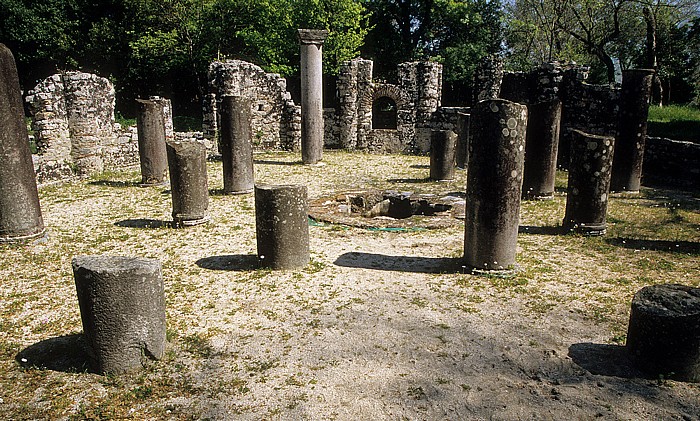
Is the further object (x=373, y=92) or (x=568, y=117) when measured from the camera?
(x=373, y=92)

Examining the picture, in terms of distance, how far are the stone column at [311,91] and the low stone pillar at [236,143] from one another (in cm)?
491

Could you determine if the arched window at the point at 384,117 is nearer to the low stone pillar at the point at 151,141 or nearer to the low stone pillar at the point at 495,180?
the low stone pillar at the point at 151,141

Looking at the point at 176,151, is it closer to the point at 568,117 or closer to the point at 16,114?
the point at 16,114

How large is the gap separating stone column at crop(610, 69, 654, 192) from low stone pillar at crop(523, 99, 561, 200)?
194 centimetres

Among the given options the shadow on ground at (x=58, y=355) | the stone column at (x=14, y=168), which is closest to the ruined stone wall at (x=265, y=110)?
the stone column at (x=14, y=168)

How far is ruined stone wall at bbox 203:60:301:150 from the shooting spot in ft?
64.1

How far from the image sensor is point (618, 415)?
4.36 m

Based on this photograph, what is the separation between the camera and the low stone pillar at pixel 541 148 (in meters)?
12.0

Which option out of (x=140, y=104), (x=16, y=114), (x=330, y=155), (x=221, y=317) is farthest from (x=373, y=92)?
(x=221, y=317)

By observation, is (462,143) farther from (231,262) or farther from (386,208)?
(231,262)

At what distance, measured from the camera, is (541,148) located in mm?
12055

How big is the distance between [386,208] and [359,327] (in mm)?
6701

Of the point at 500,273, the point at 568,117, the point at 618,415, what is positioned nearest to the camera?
the point at 618,415

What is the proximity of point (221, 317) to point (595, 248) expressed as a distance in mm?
6312
